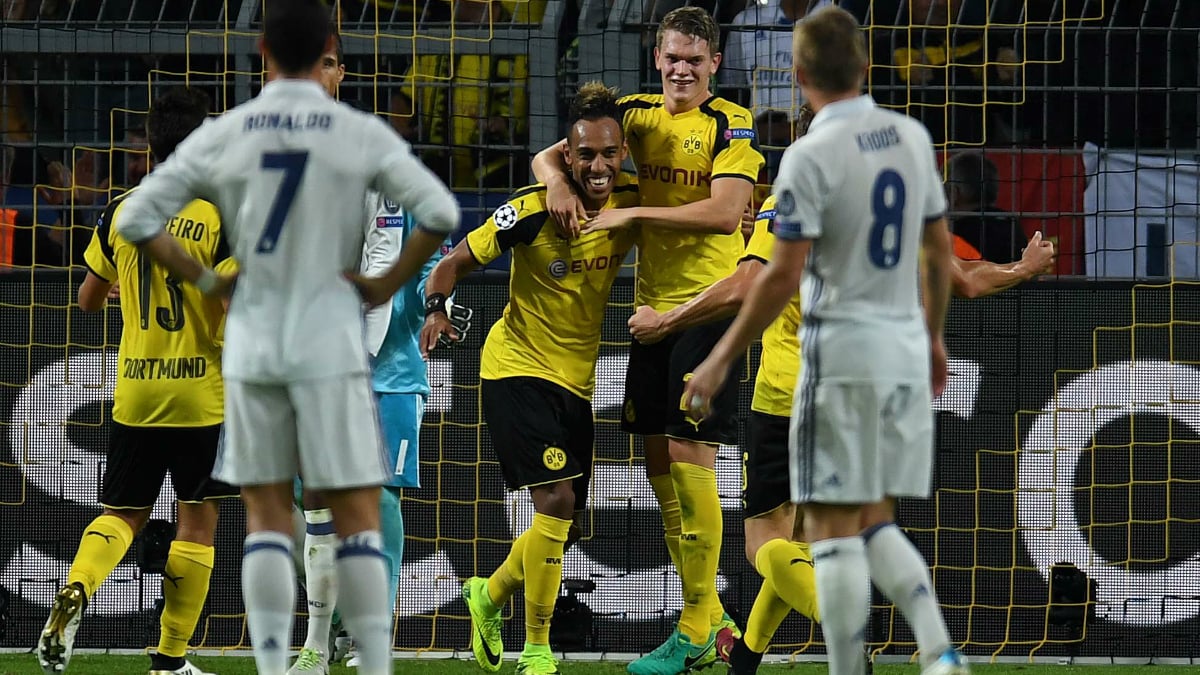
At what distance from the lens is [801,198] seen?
4.25 metres

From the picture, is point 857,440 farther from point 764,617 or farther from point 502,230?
point 502,230

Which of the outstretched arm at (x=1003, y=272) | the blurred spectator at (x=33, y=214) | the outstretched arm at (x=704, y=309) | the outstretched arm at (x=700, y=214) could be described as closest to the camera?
the outstretched arm at (x=1003, y=272)

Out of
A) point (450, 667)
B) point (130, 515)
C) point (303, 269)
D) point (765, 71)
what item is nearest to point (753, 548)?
point (450, 667)

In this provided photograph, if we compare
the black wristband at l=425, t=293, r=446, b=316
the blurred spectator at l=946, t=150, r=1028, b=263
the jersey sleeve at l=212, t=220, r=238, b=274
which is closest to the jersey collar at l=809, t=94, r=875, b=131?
the black wristband at l=425, t=293, r=446, b=316

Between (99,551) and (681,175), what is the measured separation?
2549 millimetres

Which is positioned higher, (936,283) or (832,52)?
(832,52)

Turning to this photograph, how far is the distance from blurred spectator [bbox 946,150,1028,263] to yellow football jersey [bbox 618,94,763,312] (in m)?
1.57

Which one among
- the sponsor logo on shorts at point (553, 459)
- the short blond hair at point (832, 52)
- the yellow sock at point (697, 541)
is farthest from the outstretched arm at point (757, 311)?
the yellow sock at point (697, 541)

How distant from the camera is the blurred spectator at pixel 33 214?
25.7 feet

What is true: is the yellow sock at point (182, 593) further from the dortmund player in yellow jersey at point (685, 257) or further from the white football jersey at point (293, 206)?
the white football jersey at point (293, 206)

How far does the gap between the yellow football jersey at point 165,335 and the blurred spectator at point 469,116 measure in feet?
6.80

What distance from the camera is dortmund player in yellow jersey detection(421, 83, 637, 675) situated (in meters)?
6.09

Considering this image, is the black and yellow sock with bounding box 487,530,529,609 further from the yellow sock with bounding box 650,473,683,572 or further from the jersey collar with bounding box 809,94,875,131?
the jersey collar with bounding box 809,94,875,131

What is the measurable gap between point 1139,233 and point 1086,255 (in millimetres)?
273
